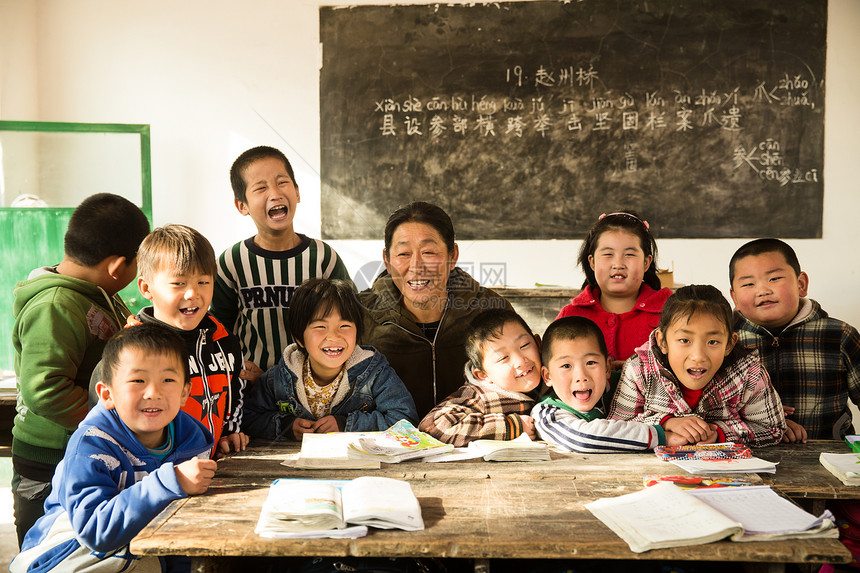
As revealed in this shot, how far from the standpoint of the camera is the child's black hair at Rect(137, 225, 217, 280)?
195 centimetres

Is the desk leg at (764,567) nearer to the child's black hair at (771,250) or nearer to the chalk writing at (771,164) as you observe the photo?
the child's black hair at (771,250)

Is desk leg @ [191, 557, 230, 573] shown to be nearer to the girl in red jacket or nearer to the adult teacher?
the adult teacher

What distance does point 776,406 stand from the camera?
2055 millimetres

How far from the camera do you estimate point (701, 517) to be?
145 cm

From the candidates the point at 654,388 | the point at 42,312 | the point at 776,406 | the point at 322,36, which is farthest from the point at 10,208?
the point at 776,406

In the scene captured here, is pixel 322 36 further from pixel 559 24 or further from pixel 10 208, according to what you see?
pixel 10 208

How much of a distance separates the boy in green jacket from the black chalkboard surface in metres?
2.92

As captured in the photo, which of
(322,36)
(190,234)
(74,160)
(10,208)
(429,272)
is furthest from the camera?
(322,36)

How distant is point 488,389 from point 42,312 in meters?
1.30

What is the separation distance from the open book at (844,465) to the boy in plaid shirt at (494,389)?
2.49 feet

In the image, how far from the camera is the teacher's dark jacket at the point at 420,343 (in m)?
2.44

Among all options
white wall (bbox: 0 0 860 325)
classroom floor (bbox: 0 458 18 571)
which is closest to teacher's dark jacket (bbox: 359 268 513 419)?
classroom floor (bbox: 0 458 18 571)

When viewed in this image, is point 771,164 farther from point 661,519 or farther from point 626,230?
point 661,519

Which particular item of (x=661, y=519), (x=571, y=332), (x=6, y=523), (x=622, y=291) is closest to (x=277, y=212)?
(x=571, y=332)
